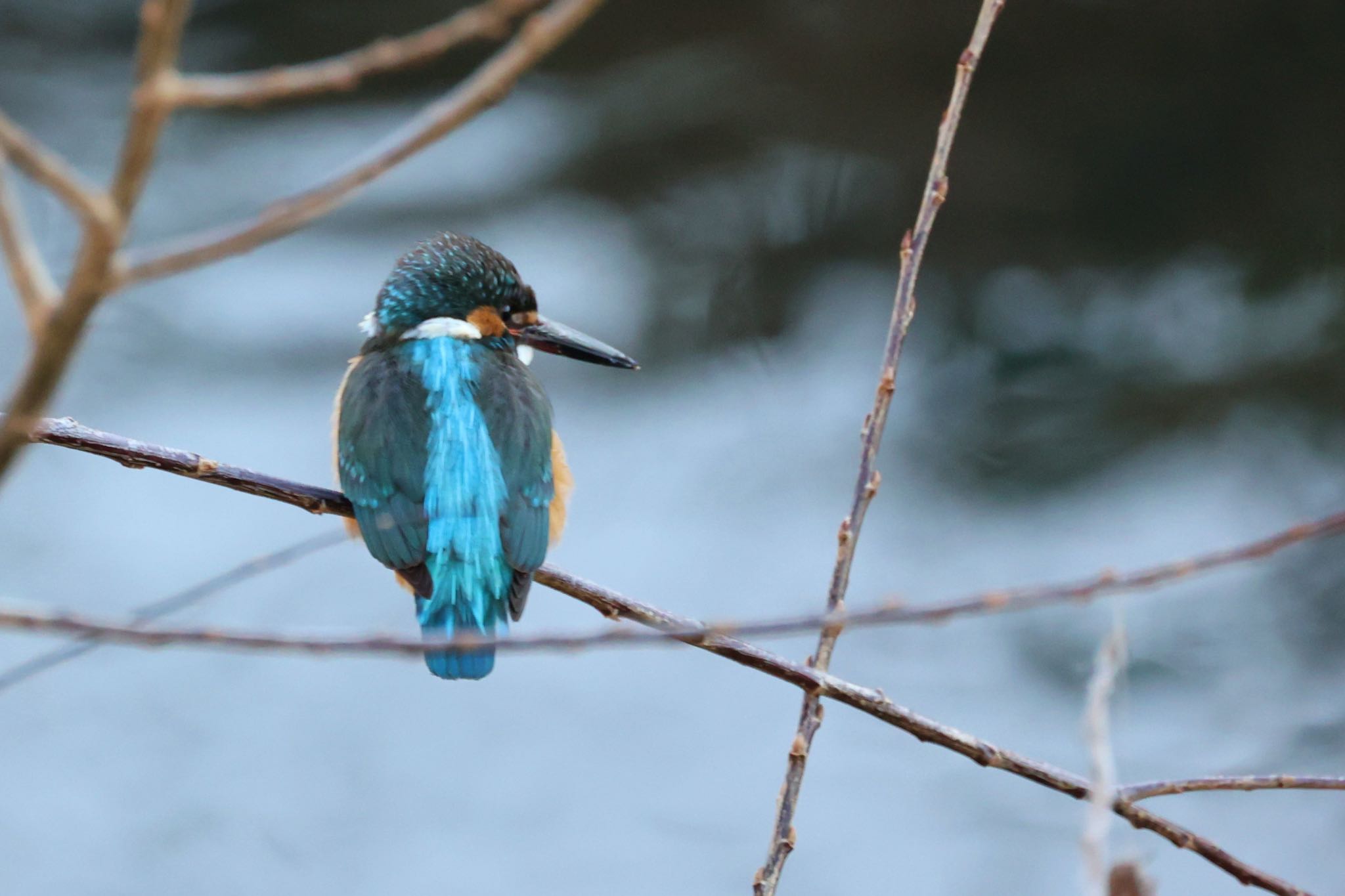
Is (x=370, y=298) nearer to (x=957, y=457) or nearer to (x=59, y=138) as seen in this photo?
(x=59, y=138)

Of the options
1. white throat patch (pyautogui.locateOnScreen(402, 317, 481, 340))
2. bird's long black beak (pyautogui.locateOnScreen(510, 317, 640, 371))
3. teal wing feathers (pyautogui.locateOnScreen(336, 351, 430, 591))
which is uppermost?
bird's long black beak (pyautogui.locateOnScreen(510, 317, 640, 371))

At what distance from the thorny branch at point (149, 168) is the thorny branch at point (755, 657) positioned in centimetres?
31

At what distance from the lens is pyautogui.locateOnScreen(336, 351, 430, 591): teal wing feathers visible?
1.79 m

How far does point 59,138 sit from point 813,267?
2.21 m

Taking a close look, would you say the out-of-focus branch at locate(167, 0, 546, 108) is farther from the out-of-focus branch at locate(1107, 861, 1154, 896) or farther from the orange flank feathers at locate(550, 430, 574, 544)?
the orange flank feathers at locate(550, 430, 574, 544)

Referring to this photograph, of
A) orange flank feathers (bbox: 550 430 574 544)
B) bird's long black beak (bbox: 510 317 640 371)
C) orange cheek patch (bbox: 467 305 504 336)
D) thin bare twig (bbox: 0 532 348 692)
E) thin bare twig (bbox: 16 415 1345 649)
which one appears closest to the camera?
thin bare twig (bbox: 16 415 1345 649)

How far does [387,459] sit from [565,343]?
0.53m

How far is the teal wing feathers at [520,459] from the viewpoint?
1813mm

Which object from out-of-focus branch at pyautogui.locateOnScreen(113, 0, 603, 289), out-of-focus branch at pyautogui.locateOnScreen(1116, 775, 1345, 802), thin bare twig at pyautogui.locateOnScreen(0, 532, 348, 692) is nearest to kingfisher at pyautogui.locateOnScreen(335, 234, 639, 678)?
thin bare twig at pyautogui.locateOnScreen(0, 532, 348, 692)

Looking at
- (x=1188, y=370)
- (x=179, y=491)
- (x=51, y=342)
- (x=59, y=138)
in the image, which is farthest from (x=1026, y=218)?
(x=51, y=342)

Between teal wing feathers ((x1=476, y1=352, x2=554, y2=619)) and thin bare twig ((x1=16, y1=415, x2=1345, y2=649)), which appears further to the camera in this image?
teal wing feathers ((x1=476, y1=352, x2=554, y2=619))

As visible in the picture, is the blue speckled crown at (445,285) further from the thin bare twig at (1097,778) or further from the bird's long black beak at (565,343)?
the thin bare twig at (1097,778)

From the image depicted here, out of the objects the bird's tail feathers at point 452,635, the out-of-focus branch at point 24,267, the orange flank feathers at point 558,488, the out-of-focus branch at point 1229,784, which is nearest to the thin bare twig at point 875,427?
the out-of-focus branch at point 1229,784

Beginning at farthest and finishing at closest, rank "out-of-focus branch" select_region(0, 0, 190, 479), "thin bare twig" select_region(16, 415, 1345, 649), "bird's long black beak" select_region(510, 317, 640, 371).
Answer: "bird's long black beak" select_region(510, 317, 640, 371), "thin bare twig" select_region(16, 415, 1345, 649), "out-of-focus branch" select_region(0, 0, 190, 479)
